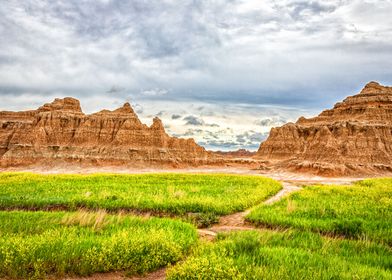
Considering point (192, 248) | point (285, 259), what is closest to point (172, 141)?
point (192, 248)

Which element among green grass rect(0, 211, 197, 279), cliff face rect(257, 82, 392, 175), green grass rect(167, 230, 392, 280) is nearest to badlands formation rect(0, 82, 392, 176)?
cliff face rect(257, 82, 392, 175)

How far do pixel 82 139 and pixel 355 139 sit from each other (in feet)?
259

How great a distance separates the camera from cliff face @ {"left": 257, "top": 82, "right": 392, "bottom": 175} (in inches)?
2837

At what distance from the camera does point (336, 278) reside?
23.3 ft

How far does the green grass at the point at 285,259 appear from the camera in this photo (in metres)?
7.09

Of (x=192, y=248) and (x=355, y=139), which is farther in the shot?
(x=355, y=139)

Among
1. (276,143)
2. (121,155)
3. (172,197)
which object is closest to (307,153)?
(276,143)

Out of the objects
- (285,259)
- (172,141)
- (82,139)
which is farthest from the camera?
(172,141)

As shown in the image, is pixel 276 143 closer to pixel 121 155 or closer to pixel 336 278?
pixel 121 155

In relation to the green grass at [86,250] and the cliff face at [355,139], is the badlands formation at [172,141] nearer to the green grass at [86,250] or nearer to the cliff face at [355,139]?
the cliff face at [355,139]

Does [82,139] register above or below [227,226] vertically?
above

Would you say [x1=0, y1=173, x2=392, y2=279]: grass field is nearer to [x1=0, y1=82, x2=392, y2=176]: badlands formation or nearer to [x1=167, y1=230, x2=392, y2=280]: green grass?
[x1=167, y1=230, x2=392, y2=280]: green grass

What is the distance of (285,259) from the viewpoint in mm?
7992

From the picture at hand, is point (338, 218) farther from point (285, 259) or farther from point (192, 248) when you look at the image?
A: point (192, 248)
